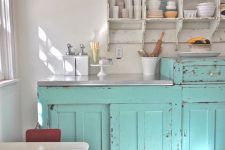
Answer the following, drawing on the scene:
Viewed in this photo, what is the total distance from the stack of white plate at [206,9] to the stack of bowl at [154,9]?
35 cm

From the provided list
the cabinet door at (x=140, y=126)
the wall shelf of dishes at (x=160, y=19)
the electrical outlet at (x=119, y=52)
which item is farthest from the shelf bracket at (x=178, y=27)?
the cabinet door at (x=140, y=126)

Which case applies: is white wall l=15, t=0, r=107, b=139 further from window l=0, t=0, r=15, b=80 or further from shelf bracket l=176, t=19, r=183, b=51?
shelf bracket l=176, t=19, r=183, b=51

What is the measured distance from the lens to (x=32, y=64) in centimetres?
259

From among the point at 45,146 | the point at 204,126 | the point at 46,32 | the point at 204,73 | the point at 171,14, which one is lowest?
the point at 204,126

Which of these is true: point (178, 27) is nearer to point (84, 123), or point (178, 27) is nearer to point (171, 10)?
point (171, 10)

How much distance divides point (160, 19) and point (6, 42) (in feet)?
4.50

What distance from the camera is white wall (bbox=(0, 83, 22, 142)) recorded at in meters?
2.14

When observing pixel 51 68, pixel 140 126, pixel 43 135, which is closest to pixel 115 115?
pixel 140 126

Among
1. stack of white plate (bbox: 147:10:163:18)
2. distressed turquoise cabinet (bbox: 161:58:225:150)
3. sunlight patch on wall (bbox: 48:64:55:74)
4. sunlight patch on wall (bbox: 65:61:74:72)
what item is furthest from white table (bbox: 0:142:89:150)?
stack of white plate (bbox: 147:10:163:18)

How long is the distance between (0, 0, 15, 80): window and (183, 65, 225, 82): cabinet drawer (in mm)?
1483

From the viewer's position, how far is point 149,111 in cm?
205

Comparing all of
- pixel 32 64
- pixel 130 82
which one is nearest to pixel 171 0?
pixel 130 82

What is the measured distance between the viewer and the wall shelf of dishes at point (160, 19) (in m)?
2.44

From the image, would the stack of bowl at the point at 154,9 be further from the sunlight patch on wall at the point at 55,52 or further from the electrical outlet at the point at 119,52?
the sunlight patch on wall at the point at 55,52
